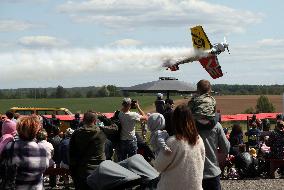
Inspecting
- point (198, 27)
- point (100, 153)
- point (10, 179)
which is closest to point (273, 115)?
point (198, 27)

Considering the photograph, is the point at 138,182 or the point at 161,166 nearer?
the point at 161,166

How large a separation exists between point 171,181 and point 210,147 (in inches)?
49.3

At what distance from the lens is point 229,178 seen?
534 inches

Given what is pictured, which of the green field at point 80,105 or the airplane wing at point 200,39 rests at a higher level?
the airplane wing at point 200,39

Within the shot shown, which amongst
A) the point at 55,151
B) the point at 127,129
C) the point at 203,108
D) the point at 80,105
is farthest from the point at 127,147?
the point at 80,105

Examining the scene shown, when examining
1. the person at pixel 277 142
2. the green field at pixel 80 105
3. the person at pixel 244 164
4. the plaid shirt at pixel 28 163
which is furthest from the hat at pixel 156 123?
the green field at pixel 80 105

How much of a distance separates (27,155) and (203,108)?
1.83 metres

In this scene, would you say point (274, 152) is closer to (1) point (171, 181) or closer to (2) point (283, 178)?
(2) point (283, 178)

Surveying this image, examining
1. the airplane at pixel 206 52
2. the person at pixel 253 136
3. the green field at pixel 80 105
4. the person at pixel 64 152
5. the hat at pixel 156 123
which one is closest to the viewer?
the hat at pixel 156 123

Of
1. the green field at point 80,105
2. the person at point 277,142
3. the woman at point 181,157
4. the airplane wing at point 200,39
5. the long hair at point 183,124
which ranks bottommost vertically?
the green field at point 80,105

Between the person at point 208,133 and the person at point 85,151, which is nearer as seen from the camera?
the person at point 208,133

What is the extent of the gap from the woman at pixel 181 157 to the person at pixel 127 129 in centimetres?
508

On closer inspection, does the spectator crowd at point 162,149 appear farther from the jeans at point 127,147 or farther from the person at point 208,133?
the jeans at point 127,147

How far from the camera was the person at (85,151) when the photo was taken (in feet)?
25.5
